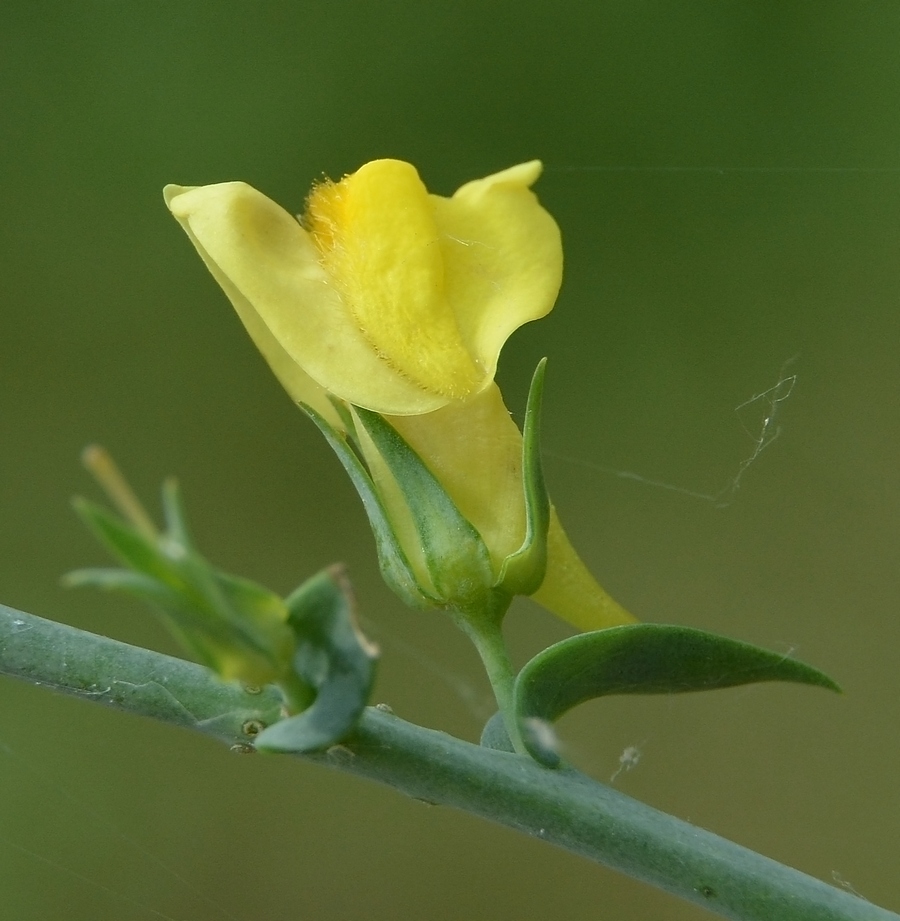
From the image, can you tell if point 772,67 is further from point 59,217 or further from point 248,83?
point 59,217

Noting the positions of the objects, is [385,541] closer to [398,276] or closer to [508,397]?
[398,276]

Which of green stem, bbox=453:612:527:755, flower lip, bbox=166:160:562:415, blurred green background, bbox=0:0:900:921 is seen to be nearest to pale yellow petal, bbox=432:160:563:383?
flower lip, bbox=166:160:562:415

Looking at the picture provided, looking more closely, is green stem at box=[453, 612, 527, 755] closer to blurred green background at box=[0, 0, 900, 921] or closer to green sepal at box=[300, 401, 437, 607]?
green sepal at box=[300, 401, 437, 607]

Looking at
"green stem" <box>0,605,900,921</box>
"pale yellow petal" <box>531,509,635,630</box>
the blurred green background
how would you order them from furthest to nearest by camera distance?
the blurred green background, "pale yellow petal" <box>531,509,635,630</box>, "green stem" <box>0,605,900,921</box>

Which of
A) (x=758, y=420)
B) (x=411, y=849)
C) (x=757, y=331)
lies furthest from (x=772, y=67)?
(x=411, y=849)

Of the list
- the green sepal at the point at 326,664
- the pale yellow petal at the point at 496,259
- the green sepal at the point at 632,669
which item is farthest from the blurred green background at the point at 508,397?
the green sepal at the point at 326,664
